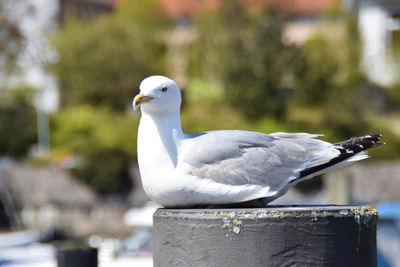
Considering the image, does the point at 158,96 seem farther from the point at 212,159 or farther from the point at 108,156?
the point at 108,156

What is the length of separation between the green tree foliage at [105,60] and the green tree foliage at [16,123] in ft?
5.95

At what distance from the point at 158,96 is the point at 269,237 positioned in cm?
78

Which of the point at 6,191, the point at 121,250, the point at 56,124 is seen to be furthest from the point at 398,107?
the point at 121,250

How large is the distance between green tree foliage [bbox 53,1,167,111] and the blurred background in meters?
0.05

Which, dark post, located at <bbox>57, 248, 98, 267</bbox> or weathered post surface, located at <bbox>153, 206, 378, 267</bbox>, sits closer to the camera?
weathered post surface, located at <bbox>153, 206, 378, 267</bbox>

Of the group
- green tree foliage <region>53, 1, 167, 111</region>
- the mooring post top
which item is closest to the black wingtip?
the mooring post top

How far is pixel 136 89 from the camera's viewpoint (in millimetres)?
24641

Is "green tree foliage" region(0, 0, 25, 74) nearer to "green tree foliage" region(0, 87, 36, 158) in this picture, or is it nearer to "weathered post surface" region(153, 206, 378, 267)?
"green tree foliage" region(0, 87, 36, 158)

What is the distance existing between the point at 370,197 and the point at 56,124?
10.7 meters

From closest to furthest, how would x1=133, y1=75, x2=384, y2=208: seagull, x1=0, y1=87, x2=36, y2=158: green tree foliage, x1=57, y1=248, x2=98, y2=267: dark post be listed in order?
x1=133, y1=75, x2=384, y2=208: seagull, x1=57, y1=248, x2=98, y2=267: dark post, x1=0, y1=87, x2=36, y2=158: green tree foliage

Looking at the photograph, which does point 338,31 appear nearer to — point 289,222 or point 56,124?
point 56,124

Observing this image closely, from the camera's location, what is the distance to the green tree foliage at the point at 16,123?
77.0 feet

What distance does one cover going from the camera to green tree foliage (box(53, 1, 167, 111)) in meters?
24.6

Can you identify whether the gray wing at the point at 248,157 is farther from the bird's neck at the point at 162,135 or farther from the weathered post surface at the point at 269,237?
the weathered post surface at the point at 269,237
